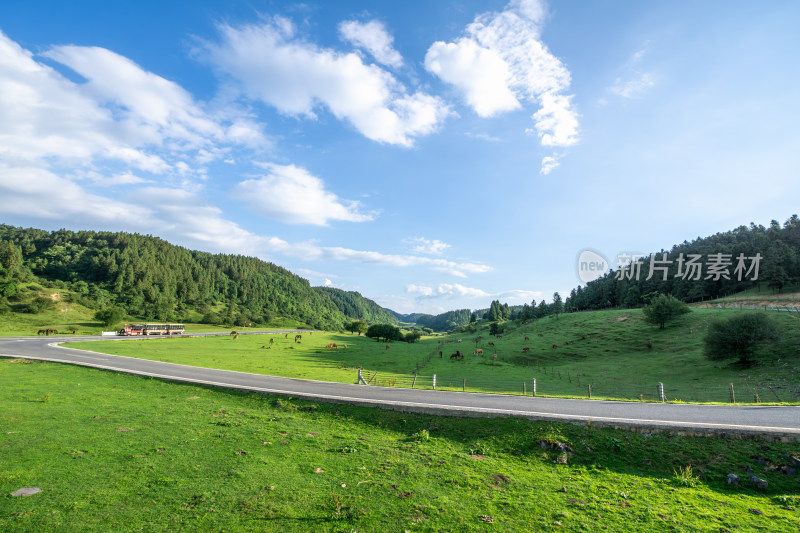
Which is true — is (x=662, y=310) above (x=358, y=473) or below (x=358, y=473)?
above

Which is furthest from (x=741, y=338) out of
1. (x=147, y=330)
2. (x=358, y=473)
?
(x=147, y=330)

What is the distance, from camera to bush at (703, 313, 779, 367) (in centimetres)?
4691

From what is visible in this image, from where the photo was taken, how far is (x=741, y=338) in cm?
4712

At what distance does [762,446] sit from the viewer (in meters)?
14.4

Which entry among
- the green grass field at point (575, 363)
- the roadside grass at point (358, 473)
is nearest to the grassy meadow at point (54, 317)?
the green grass field at point (575, 363)

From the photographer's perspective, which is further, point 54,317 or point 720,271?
point 720,271

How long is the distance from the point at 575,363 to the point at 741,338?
23.5m

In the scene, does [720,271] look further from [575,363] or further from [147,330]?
[147,330]

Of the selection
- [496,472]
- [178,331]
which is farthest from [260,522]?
[178,331]

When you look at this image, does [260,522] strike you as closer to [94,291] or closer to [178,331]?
[178,331]

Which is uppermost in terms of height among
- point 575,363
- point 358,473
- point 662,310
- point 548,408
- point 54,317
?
point 662,310

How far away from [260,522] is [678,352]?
242ft

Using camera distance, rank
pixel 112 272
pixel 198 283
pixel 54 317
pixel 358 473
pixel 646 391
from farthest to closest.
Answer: pixel 198 283 < pixel 112 272 < pixel 54 317 < pixel 646 391 < pixel 358 473

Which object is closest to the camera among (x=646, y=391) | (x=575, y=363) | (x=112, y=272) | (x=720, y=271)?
(x=646, y=391)
